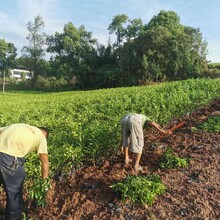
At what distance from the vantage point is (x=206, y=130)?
7.14 meters

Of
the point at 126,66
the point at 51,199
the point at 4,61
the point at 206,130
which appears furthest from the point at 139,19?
the point at 51,199

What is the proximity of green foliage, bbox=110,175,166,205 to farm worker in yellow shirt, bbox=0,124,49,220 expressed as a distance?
1141 mm

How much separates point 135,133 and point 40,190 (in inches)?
81.8

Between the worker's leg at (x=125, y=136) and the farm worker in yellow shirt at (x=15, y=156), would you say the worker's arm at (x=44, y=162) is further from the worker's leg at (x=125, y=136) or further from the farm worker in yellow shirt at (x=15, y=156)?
the worker's leg at (x=125, y=136)

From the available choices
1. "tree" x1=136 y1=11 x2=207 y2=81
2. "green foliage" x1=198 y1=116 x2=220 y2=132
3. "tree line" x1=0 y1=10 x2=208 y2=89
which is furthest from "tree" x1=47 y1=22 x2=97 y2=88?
"green foliage" x1=198 y1=116 x2=220 y2=132

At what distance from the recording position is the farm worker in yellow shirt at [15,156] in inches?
161

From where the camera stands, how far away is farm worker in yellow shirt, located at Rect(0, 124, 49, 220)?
13.4 ft

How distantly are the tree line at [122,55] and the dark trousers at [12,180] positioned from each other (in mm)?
27227

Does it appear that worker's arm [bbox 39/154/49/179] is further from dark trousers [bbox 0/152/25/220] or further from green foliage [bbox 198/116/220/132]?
green foliage [bbox 198/116/220/132]

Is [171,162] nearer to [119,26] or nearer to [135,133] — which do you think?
[135,133]

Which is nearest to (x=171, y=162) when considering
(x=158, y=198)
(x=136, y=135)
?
(x=136, y=135)

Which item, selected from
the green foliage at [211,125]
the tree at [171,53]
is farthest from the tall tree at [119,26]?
the green foliage at [211,125]

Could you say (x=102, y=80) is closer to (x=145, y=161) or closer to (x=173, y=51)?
(x=173, y=51)

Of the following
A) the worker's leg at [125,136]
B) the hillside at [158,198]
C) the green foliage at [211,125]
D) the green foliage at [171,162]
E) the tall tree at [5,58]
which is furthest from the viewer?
the tall tree at [5,58]
